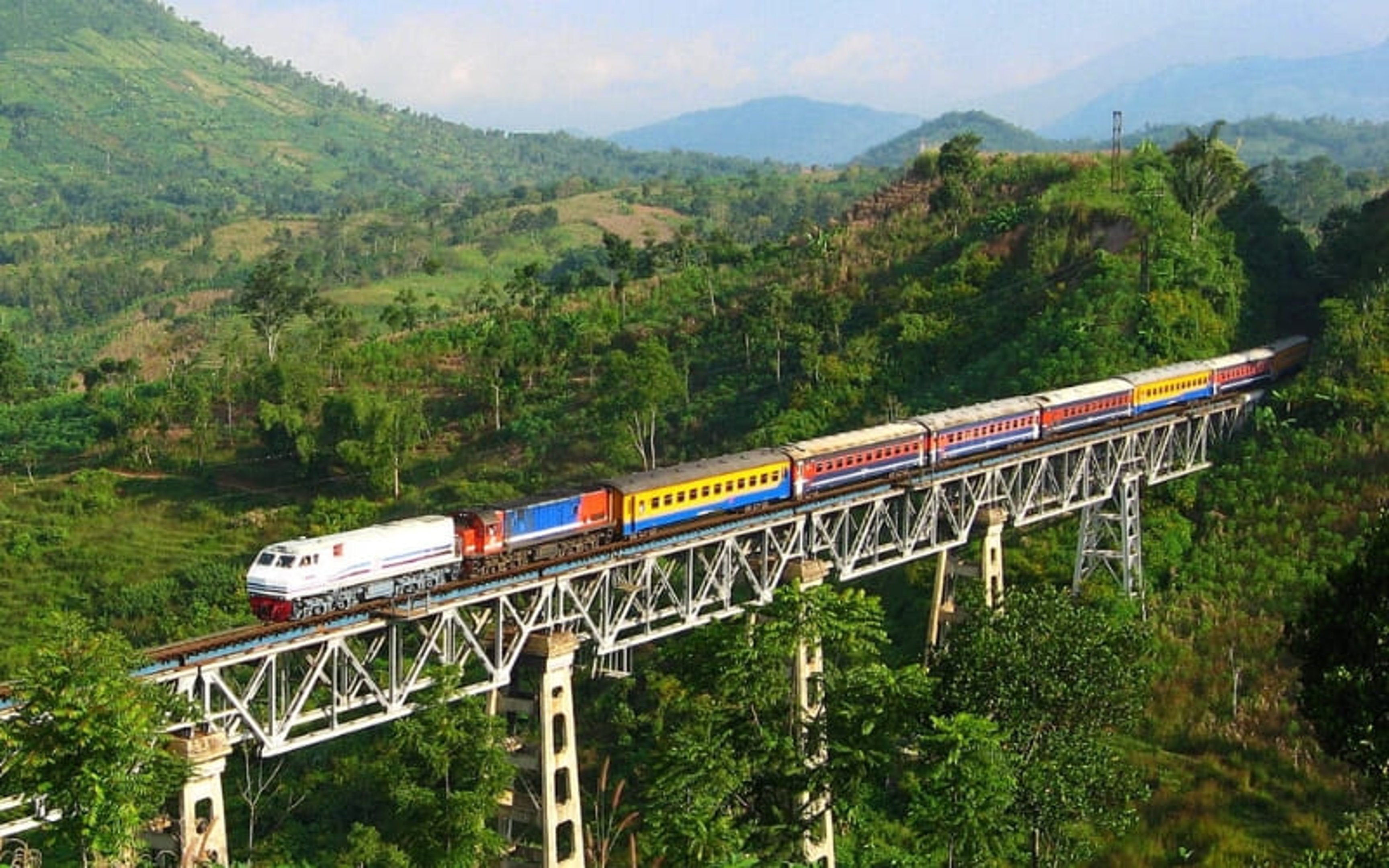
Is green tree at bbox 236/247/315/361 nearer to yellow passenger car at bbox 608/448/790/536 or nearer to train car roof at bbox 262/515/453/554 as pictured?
yellow passenger car at bbox 608/448/790/536

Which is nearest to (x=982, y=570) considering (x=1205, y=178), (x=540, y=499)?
(x=540, y=499)

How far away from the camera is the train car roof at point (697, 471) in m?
44.2

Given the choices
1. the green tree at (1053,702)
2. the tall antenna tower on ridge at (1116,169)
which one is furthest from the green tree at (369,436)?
the tall antenna tower on ridge at (1116,169)

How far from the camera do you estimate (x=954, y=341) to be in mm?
83812

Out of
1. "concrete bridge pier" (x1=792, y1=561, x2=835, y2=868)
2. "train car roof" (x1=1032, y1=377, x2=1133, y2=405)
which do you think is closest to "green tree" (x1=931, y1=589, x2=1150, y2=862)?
"concrete bridge pier" (x1=792, y1=561, x2=835, y2=868)

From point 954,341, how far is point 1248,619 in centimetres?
3148

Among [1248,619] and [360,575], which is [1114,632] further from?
[1248,619]

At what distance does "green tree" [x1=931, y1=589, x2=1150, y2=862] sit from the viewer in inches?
1228

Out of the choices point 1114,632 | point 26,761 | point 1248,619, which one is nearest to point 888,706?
point 1114,632

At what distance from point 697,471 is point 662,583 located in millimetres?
6488

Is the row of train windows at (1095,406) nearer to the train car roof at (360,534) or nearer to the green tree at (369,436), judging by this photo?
the train car roof at (360,534)

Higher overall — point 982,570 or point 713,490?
point 713,490

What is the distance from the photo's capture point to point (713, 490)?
4622 cm

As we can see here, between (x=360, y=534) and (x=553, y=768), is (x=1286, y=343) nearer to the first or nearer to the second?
(x=553, y=768)
